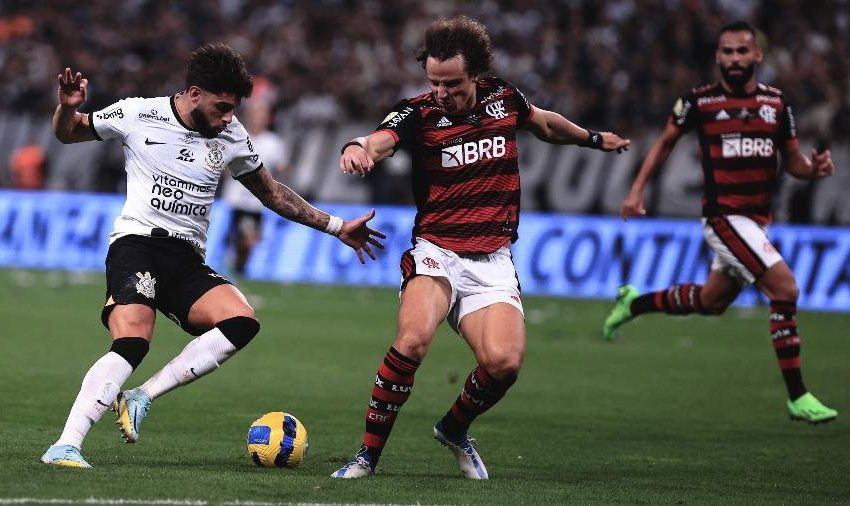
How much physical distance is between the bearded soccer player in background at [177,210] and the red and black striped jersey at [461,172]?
44 centimetres

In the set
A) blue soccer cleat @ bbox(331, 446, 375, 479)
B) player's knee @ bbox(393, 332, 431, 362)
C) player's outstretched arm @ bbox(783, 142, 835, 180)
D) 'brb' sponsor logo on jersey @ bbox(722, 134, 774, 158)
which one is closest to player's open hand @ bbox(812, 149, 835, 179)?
player's outstretched arm @ bbox(783, 142, 835, 180)

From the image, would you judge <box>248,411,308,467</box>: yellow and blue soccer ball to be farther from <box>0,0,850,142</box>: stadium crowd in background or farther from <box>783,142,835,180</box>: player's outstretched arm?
<box>0,0,850,142</box>: stadium crowd in background

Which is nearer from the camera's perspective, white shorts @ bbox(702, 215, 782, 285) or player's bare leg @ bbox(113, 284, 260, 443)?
player's bare leg @ bbox(113, 284, 260, 443)

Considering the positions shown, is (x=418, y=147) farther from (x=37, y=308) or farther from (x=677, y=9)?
(x=677, y=9)

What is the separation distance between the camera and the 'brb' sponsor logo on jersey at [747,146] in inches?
427

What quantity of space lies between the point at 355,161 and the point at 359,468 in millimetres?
1580

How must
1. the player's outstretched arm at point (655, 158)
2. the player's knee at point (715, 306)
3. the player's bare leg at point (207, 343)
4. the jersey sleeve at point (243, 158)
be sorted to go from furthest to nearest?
the player's knee at point (715, 306), the player's outstretched arm at point (655, 158), the jersey sleeve at point (243, 158), the player's bare leg at point (207, 343)

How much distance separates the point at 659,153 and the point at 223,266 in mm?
12927

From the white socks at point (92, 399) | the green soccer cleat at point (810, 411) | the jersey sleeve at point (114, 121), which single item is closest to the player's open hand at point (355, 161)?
the jersey sleeve at point (114, 121)

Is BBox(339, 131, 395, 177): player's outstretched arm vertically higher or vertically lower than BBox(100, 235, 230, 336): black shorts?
higher

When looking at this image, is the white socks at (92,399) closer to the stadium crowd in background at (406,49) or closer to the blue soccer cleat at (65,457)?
the blue soccer cleat at (65,457)

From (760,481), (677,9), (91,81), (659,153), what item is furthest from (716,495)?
(91,81)

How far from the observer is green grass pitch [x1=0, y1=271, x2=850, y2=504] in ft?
23.7

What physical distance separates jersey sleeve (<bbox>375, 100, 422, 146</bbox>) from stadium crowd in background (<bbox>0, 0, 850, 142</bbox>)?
595 inches
